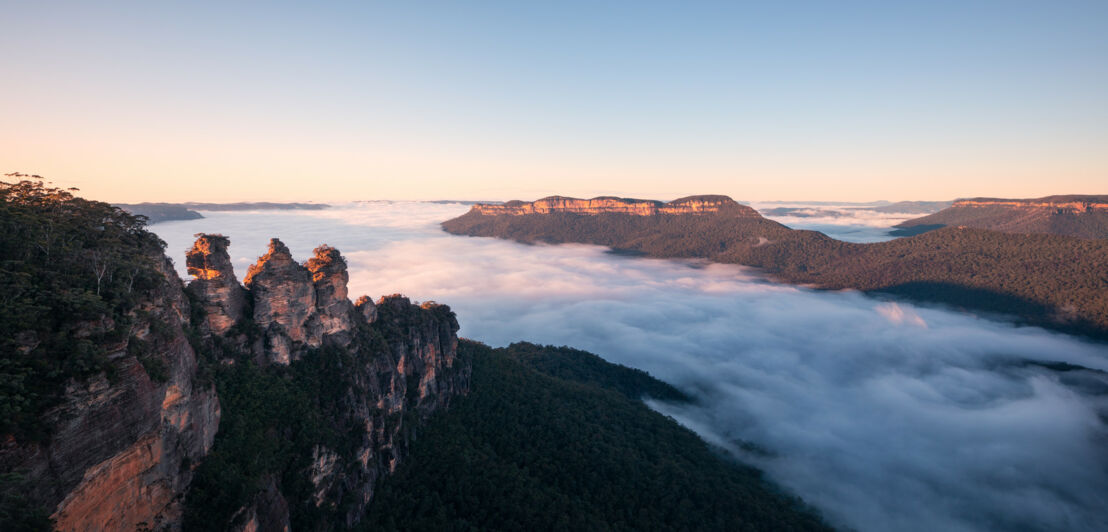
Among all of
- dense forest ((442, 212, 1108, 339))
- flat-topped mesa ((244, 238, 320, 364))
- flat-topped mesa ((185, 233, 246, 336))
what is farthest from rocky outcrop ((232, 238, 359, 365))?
dense forest ((442, 212, 1108, 339))

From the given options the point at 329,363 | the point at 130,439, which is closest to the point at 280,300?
the point at 329,363

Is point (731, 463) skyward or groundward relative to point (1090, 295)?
groundward

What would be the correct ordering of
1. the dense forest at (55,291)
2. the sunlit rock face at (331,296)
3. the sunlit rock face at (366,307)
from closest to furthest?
the dense forest at (55,291) < the sunlit rock face at (331,296) < the sunlit rock face at (366,307)

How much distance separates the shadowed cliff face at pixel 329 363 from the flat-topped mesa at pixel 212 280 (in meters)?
0.11

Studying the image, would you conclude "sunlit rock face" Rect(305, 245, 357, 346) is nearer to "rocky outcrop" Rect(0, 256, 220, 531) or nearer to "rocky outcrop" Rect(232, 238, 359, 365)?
"rocky outcrop" Rect(232, 238, 359, 365)

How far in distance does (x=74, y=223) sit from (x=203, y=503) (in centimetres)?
1722

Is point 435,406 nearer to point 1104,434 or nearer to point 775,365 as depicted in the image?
point 775,365

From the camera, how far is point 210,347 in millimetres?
28516

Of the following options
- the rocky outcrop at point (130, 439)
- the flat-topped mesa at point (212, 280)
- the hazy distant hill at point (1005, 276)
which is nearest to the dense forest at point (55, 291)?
the rocky outcrop at point (130, 439)

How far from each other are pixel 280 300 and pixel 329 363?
306 inches

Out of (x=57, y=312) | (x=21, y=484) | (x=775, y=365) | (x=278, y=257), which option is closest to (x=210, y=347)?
(x=278, y=257)

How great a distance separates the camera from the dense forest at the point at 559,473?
40875mm

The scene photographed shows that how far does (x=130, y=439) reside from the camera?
16.6 m

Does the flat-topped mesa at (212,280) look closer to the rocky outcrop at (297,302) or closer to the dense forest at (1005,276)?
the rocky outcrop at (297,302)
